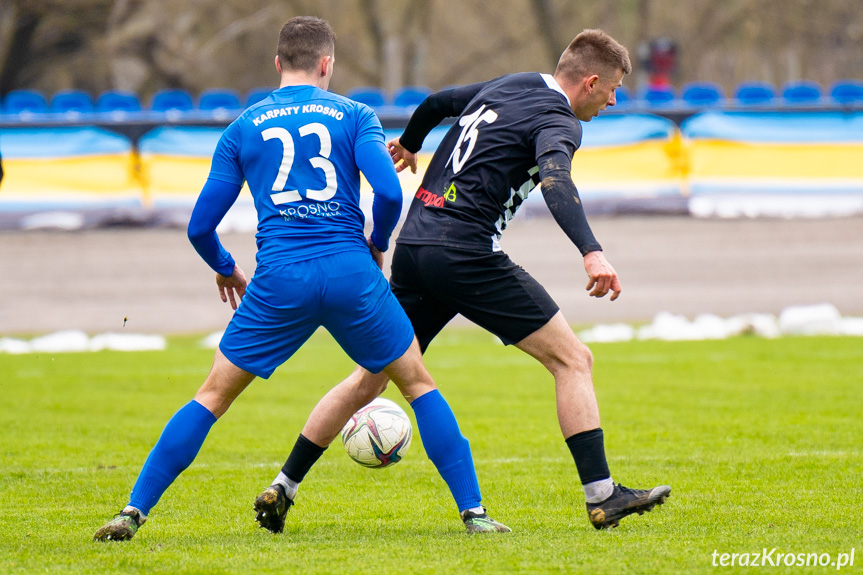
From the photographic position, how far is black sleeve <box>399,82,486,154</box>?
5062 millimetres

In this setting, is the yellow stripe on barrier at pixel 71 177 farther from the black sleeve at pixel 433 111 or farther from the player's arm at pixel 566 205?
the player's arm at pixel 566 205

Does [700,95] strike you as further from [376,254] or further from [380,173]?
[380,173]

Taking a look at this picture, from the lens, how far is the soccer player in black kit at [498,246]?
4.40 metres

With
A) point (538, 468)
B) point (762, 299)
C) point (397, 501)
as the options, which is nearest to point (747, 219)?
point (762, 299)

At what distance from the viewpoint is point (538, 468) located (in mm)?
6078

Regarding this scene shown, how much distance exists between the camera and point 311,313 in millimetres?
4203

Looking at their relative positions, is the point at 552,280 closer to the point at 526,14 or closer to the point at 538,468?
the point at 538,468

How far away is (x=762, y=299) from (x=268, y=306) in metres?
13.5

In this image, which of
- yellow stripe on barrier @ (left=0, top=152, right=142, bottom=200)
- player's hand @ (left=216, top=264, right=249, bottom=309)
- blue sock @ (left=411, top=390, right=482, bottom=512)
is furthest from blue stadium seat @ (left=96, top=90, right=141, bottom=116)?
blue sock @ (left=411, top=390, right=482, bottom=512)

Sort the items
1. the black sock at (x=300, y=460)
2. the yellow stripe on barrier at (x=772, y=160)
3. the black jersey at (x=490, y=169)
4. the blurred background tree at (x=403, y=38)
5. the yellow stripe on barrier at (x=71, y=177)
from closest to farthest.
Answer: the black jersey at (x=490, y=169), the black sock at (x=300, y=460), the yellow stripe on barrier at (x=71, y=177), the yellow stripe on barrier at (x=772, y=160), the blurred background tree at (x=403, y=38)

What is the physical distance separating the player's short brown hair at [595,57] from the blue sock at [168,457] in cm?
215

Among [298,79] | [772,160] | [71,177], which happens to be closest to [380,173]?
[298,79]

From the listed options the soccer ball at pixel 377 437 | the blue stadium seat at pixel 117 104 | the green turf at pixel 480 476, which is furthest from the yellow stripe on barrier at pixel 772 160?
the soccer ball at pixel 377 437

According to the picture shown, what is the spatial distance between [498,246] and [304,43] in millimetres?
1165
